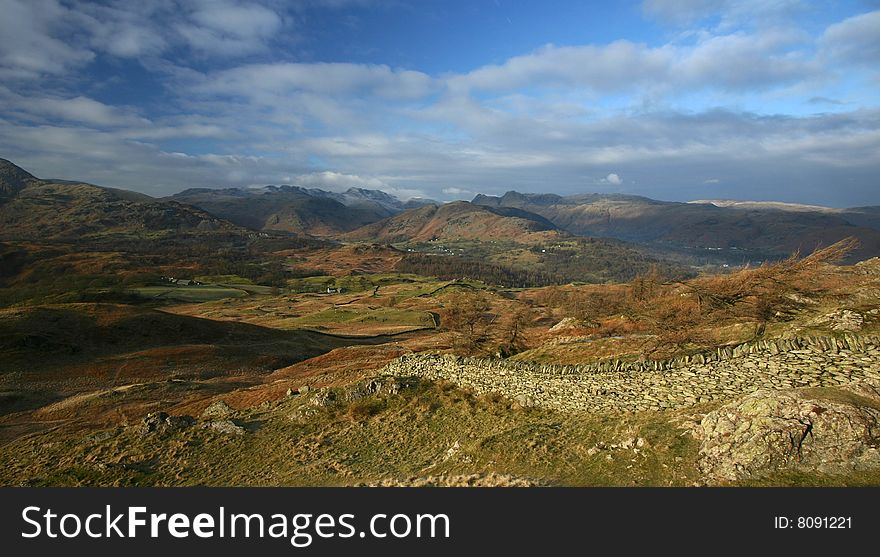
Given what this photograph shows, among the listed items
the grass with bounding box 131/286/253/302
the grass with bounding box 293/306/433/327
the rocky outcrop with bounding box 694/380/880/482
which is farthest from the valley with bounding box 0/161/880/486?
the grass with bounding box 131/286/253/302

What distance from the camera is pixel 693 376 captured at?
20422 millimetres

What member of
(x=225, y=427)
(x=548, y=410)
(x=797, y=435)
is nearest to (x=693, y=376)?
(x=797, y=435)

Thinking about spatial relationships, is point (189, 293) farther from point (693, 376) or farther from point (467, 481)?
point (693, 376)

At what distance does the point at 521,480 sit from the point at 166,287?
19459 cm

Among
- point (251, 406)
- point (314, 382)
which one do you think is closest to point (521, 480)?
point (251, 406)

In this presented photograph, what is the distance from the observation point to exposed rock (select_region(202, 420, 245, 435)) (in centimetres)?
2756

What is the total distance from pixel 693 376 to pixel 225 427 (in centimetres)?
2778

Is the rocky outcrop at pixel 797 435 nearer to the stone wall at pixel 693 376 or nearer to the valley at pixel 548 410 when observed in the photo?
the valley at pixel 548 410

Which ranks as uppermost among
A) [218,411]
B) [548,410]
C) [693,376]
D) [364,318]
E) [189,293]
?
[693,376]

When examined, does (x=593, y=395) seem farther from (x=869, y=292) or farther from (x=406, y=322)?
(x=406, y=322)

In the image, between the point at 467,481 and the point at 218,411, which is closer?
the point at 467,481

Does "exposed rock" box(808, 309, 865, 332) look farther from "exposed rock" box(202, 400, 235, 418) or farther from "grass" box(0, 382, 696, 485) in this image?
"exposed rock" box(202, 400, 235, 418)

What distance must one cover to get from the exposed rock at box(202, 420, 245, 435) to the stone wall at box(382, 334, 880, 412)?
15.6 metres

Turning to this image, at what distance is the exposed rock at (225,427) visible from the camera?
1085 inches
